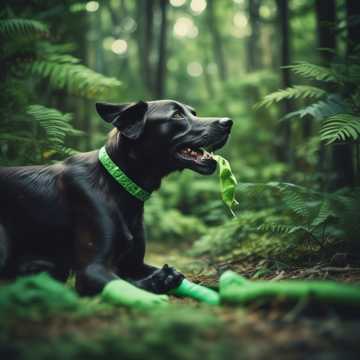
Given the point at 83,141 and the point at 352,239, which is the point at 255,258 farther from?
the point at 83,141

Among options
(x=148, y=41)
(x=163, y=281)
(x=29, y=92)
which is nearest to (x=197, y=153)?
(x=163, y=281)

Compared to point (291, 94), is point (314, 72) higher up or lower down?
higher up

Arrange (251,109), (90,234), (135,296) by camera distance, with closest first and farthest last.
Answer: (135,296), (90,234), (251,109)

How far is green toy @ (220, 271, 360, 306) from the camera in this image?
8.15ft

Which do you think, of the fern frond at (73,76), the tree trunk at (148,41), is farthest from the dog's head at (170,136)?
the tree trunk at (148,41)

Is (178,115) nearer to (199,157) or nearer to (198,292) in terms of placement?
(199,157)

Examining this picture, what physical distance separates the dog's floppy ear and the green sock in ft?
4.67

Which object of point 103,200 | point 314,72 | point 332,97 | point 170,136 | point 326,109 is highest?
point 314,72

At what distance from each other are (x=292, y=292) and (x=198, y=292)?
1.05 meters

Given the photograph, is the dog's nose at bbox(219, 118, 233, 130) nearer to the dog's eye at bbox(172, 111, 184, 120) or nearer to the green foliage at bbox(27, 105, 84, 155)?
the dog's eye at bbox(172, 111, 184, 120)

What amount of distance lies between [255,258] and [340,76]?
7.78 ft

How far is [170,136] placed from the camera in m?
4.19

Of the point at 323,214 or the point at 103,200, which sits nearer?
the point at 103,200

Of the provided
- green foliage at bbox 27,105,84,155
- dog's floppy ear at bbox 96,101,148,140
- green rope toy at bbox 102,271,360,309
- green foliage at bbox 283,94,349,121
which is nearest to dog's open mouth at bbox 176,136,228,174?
dog's floppy ear at bbox 96,101,148,140
